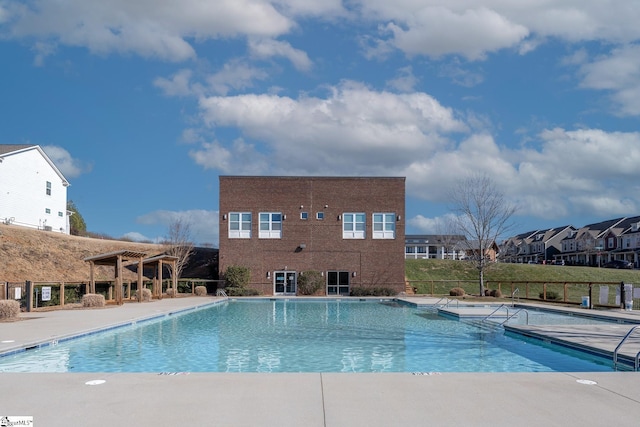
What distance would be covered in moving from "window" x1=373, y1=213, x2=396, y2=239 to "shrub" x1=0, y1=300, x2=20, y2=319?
79.2 ft

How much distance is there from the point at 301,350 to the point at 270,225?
24.5m

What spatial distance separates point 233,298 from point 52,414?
1101 inches

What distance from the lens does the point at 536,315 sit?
21.6 metres

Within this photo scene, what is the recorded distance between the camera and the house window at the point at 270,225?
1459 inches

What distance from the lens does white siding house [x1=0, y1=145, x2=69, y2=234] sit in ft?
124

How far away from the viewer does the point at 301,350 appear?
1293cm

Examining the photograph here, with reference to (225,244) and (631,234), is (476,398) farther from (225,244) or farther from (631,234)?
(631,234)

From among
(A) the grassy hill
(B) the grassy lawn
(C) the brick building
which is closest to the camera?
(A) the grassy hill

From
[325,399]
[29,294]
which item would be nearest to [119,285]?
[29,294]

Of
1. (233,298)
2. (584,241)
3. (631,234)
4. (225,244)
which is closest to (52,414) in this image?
(233,298)

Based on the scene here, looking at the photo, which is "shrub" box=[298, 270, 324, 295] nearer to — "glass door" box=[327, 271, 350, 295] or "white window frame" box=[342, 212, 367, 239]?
"glass door" box=[327, 271, 350, 295]

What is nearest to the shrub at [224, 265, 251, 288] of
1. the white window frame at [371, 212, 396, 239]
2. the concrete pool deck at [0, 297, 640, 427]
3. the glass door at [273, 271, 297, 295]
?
the glass door at [273, 271, 297, 295]

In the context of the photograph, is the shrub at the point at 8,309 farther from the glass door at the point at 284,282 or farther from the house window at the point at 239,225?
the glass door at the point at 284,282

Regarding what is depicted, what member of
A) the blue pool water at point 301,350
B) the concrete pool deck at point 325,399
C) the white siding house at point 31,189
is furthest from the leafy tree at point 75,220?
the concrete pool deck at point 325,399
